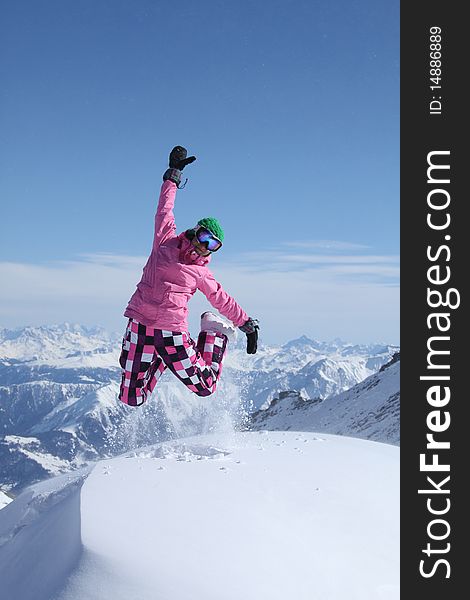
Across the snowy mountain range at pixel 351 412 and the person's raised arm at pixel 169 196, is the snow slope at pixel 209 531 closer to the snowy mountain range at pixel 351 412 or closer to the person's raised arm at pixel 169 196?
the person's raised arm at pixel 169 196

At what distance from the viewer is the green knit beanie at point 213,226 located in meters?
7.10

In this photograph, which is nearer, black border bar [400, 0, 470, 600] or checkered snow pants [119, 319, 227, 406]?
black border bar [400, 0, 470, 600]

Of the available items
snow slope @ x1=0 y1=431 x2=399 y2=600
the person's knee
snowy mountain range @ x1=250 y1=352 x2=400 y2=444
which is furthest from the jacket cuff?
snowy mountain range @ x1=250 y1=352 x2=400 y2=444

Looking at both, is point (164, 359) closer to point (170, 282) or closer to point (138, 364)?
point (138, 364)

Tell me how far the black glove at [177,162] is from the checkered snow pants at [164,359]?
2.12 metres

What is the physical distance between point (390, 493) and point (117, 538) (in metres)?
3.11

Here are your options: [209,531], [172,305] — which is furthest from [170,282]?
[209,531]

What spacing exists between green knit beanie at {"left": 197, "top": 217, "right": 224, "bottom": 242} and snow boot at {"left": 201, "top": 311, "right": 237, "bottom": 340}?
1.70 meters

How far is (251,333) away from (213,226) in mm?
1758

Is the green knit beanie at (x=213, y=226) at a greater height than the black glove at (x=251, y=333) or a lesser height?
greater

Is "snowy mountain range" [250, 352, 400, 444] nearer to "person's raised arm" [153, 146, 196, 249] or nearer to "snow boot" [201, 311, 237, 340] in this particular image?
"snow boot" [201, 311, 237, 340]

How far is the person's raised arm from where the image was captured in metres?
7.50

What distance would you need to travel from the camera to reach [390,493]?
5922 millimetres

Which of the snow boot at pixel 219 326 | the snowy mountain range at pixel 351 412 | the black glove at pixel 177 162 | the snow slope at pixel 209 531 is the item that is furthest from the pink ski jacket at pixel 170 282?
the snowy mountain range at pixel 351 412
